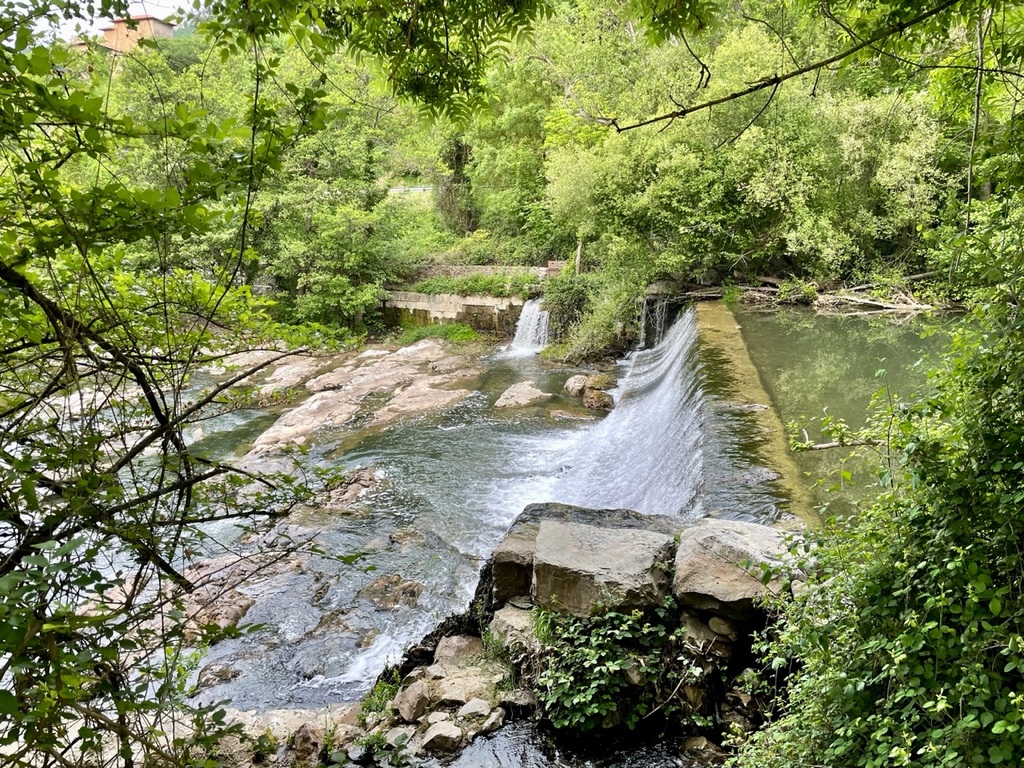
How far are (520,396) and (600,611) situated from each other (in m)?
8.02

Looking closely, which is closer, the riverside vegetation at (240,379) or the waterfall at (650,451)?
the riverside vegetation at (240,379)

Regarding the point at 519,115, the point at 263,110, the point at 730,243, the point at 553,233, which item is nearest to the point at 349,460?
the point at 263,110

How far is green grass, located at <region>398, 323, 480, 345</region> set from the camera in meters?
17.6

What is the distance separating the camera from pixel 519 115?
19.7 m

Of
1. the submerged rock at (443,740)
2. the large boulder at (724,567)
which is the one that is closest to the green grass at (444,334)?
the large boulder at (724,567)

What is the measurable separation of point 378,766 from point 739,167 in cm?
1251

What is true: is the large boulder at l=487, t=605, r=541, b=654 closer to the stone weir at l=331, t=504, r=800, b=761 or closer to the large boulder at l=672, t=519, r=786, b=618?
the stone weir at l=331, t=504, r=800, b=761

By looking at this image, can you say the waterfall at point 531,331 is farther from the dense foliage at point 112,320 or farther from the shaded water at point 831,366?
the dense foliage at point 112,320

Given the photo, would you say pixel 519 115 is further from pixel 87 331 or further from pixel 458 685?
pixel 87 331

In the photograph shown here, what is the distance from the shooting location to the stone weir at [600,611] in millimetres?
3689

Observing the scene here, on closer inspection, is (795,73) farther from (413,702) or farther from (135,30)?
(413,702)

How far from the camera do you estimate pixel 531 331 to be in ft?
53.8

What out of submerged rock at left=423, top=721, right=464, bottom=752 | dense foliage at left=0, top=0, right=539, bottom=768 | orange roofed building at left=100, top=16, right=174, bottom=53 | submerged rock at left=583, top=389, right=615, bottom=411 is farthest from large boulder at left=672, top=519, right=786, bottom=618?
submerged rock at left=583, top=389, right=615, bottom=411

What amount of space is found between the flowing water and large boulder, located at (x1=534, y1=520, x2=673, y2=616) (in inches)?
33.4
